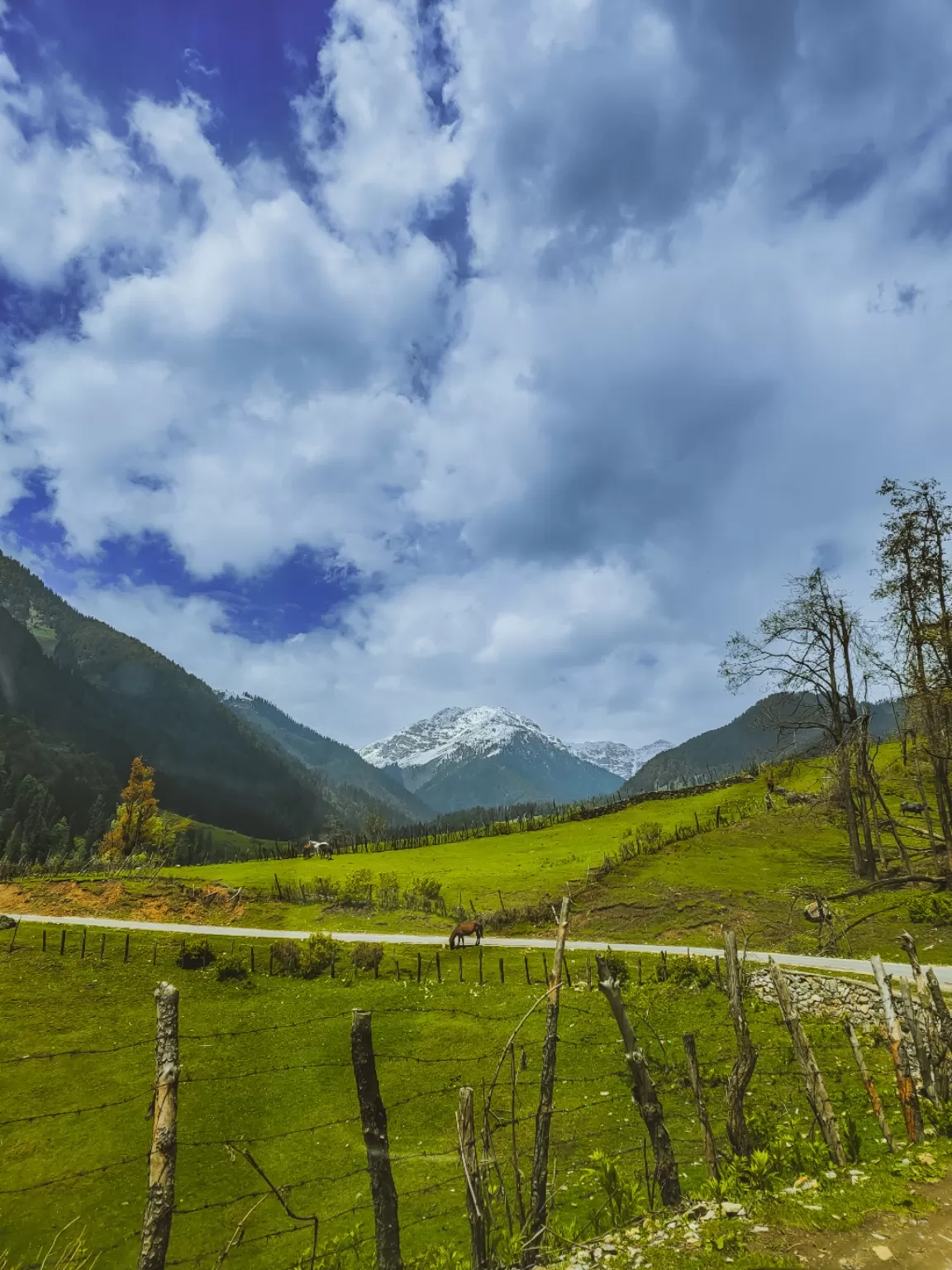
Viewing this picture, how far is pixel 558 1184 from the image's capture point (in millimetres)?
12227

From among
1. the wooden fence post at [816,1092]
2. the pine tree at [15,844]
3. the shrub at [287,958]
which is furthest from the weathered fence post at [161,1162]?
the pine tree at [15,844]

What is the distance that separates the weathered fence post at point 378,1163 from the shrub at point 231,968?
82.0 feet

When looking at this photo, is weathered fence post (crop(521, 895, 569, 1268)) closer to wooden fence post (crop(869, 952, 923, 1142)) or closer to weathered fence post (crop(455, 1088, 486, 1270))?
weathered fence post (crop(455, 1088, 486, 1270))

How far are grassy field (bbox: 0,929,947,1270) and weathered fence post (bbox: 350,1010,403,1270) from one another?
156cm

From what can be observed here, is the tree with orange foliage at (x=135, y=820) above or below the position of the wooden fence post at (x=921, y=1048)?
above

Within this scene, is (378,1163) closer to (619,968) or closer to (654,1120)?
(654,1120)

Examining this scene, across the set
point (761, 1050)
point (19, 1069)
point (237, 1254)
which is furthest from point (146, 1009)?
point (761, 1050)

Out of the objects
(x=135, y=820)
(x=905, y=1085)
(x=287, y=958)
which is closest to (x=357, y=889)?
(x=287, y=958)

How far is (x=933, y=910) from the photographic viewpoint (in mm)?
29141

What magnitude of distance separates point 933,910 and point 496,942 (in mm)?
21744

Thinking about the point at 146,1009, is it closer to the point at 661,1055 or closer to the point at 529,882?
the point at 661,1055

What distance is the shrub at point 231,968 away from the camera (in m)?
28.7

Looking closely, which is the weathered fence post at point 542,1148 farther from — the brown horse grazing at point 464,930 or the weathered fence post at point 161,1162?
the brown horse grazing at point 464,930

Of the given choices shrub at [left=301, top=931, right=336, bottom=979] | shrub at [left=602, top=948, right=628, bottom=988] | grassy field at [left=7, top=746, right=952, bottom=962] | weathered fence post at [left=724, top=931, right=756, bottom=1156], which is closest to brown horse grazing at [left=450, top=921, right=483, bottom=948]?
grassy field at [left=7, top=746, right=952, bottom=962]
